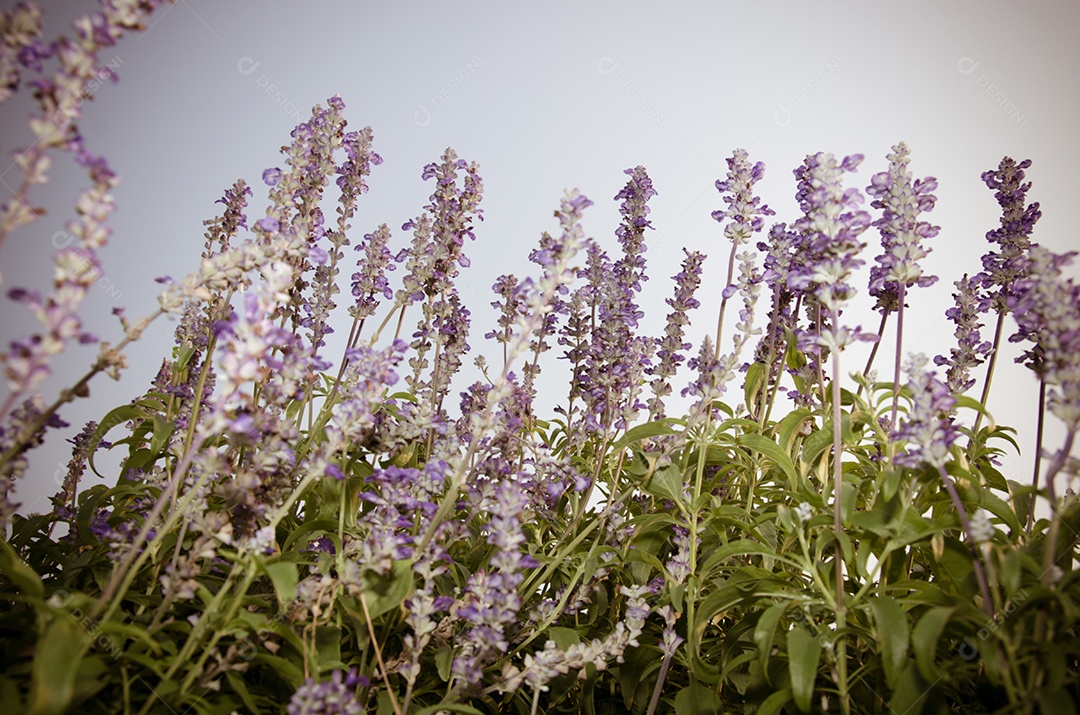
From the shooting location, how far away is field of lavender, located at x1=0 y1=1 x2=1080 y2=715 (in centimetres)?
99

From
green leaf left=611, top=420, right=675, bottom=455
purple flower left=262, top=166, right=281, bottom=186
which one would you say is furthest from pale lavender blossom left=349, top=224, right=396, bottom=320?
green leaf left=611, top=420, right=675, bottom=455

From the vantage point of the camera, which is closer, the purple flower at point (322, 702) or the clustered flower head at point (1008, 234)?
the purple flower at point (322, 702)

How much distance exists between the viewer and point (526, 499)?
144 centimetres

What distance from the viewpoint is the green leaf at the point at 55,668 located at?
0.77m

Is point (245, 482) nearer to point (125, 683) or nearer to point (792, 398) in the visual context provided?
point (125, 683)

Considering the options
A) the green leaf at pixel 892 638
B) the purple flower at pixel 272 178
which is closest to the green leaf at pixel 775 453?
the green leaf at pixel 892 638

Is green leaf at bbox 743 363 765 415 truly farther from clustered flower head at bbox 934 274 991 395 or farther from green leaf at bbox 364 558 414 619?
green leaf at bbox 364 558 414 619

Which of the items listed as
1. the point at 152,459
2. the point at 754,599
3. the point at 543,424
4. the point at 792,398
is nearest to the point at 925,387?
the point at 754,599

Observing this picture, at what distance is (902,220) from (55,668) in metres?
1.79

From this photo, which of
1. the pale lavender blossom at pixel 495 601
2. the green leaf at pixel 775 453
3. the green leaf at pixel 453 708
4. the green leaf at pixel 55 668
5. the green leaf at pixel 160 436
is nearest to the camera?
the green leaf at pixel 55 668

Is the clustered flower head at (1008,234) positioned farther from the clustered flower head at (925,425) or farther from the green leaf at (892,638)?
the green leaf at (892,638)

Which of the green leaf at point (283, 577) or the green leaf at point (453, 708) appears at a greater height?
the green leaf at point (283, 577)

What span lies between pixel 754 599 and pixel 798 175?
1.20 m

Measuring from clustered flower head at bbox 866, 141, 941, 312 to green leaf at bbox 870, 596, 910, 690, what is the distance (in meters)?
0.76
